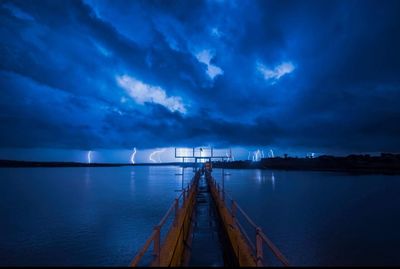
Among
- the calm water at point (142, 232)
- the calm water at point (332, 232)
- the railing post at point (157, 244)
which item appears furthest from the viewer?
the calm water at point (142, 232)

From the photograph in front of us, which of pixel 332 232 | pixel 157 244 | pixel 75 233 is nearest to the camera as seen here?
pixel 157 244

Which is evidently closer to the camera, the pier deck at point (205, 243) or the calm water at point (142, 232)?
the pier deck at point (205, 243)

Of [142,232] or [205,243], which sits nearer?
[205,243]

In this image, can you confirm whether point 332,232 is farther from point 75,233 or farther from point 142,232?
point 75,233

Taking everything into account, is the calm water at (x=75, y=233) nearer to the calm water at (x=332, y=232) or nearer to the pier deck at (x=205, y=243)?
the pier deck at (x=205, y=243)

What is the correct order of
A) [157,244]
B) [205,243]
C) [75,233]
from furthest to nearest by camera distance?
[75,233], [205,243], [157,244]

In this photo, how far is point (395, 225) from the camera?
29469 mm

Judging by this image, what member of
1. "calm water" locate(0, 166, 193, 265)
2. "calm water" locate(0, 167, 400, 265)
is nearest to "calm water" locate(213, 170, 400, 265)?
"calm water" locate(0, 167, 400, 265)

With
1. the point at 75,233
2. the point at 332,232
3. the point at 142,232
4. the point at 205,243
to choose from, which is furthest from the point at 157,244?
the point at 332,232

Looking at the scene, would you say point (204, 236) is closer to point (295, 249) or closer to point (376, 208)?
point (295, 249)

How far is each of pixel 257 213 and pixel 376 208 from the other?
797 inches

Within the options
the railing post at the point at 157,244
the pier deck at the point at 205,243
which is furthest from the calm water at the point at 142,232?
the railing post at the point at 157,244

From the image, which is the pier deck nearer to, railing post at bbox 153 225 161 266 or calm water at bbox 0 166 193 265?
railing post at bbox 153 225 161 266

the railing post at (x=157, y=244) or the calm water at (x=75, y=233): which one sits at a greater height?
the railing post at (x=157, y=244)
